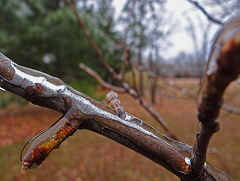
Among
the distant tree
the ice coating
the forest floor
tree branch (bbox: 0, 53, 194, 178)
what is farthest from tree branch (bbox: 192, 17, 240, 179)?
the distant tree

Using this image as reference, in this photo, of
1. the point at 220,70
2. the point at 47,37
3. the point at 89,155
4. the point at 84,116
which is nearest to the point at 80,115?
the point at 84,116

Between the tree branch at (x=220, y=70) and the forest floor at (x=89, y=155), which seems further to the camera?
the forest floor at (x=89, y=155)

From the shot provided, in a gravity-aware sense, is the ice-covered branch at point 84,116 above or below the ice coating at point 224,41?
below

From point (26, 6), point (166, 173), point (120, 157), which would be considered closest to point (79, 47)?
point (26, 6)

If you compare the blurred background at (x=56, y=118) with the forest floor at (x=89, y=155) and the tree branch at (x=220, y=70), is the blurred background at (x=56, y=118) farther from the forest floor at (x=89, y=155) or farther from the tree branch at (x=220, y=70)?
the tree branch at (x=220, y=70)

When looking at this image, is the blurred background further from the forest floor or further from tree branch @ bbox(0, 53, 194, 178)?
tree branch @ bbox(0, 53, 194, 178)

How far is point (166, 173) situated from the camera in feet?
15.9

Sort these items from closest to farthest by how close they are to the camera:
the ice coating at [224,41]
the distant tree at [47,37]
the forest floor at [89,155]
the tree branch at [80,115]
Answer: the ice coating at [224,41] < the tree branch at [80,115] < the forest floor at [89,155] < the distant tree at [47,37]

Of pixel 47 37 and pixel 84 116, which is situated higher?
pixel 84 116

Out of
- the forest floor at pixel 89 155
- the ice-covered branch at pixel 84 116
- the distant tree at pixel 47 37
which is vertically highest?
the ice-covered branch at pixel 84 116

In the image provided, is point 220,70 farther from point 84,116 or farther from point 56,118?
point 56,118

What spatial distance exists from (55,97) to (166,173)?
4990 millimetres

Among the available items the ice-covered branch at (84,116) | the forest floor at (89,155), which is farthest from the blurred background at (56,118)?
the ice-covered branch at (84,116)

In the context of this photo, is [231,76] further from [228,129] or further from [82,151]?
[228,129]
